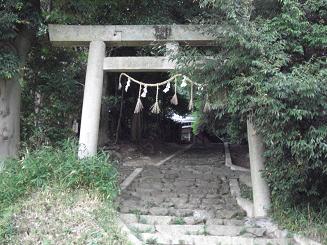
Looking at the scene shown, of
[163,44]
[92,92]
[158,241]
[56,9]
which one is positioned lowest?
[158,241]

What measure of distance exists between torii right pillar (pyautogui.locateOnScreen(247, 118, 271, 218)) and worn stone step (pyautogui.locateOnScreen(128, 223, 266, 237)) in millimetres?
785

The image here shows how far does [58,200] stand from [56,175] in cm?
62

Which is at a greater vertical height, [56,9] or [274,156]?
[56,9]

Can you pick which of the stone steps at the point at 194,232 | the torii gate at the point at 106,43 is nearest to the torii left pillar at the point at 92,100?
the torii gate at the point at 106,43

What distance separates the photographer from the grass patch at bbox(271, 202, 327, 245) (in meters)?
7.50

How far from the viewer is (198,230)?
8.04 meters

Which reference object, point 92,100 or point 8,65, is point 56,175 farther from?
point 8,65

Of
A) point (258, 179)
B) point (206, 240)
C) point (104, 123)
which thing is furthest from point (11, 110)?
point (104, 123)

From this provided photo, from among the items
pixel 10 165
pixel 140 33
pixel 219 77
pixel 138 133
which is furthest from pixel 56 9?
pixel 138 133

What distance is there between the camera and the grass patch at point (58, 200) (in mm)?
7223

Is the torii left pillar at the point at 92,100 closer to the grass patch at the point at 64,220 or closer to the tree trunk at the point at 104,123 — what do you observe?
the grass patch at the point at 64,220

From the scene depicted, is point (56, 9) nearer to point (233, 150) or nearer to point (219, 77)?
point (219, 77)

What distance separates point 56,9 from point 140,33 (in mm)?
2351

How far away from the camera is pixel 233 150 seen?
792 inches
